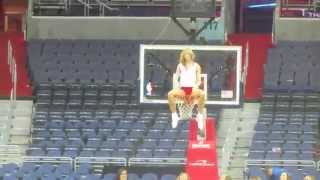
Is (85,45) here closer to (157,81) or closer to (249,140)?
(249,140)

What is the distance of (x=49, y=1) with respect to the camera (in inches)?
1057

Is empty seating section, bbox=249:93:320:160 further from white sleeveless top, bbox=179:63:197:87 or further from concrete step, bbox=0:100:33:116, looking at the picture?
white sleeveless top, bbox=179:63:197:87

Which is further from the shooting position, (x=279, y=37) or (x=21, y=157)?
(x=279, y=37)

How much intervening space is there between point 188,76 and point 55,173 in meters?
5.82

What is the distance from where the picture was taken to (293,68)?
24.2m

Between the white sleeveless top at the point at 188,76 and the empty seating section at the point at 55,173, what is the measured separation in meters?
4.80

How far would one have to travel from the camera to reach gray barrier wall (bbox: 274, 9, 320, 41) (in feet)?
85.5

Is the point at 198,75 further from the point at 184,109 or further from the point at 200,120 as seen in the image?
the point at 200,120

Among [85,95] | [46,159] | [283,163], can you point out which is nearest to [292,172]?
[283,163]

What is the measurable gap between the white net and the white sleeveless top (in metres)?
0.29

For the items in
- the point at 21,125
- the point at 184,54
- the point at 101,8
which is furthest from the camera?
the point at 101,8

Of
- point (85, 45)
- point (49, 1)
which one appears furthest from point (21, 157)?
point (49, 1)

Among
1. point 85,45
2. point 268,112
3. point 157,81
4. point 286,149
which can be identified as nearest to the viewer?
point 157,81

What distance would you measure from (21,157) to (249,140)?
5.34 metres
